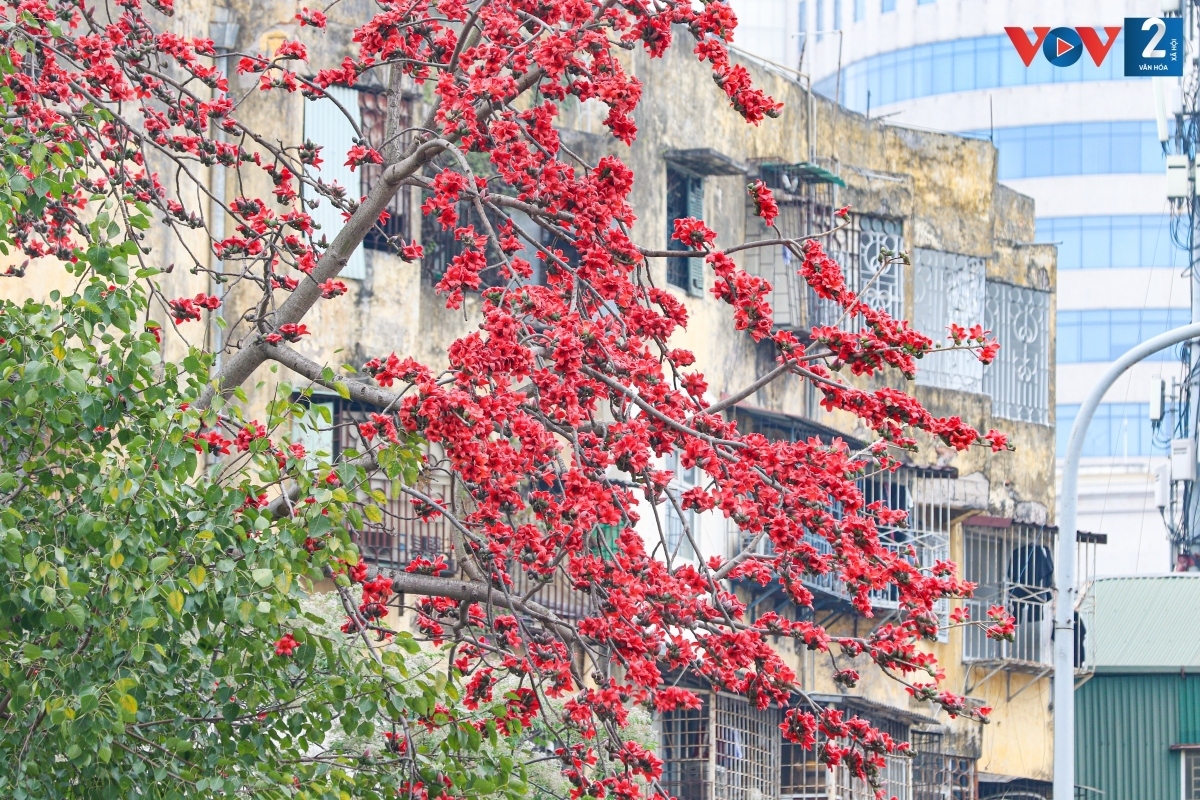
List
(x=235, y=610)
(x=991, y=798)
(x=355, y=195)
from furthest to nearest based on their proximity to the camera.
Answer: (x=991, y=798)
(x=355, y=195)
(x=235, y=610)

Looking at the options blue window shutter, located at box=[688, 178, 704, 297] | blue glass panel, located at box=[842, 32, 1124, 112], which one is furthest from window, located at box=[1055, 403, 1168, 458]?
blue window shutter, located at box=[688, 178, 704, 297]

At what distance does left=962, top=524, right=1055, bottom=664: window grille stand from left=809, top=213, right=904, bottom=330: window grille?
3.61 metres

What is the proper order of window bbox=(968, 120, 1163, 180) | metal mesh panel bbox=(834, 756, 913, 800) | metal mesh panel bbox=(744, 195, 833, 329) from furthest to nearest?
window bbox=(968, 120, 1163, 180)
metal mesh panel bbox=(744, 195, 833, 329)
metal mesh panel bbox=(834, 756, 913, 800)

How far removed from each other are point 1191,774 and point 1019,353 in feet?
22.2

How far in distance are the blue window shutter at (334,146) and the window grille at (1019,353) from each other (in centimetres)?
1311

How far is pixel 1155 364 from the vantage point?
2491 inches

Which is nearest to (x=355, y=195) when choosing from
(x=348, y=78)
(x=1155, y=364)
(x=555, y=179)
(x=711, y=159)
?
(x=711, y=159)

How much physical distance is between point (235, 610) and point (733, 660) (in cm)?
181

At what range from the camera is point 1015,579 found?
105 ft

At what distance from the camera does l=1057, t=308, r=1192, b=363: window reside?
62.6 metres

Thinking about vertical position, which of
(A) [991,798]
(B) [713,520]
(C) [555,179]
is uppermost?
(C) [555,179]

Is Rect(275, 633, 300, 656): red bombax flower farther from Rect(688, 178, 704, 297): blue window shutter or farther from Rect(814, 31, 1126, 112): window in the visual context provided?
Rect(814, 31, 1126, 112): window

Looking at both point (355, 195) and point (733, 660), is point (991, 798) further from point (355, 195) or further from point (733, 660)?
point (733, 660)

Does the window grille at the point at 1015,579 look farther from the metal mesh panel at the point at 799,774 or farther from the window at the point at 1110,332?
the window at the point at 1110,332
